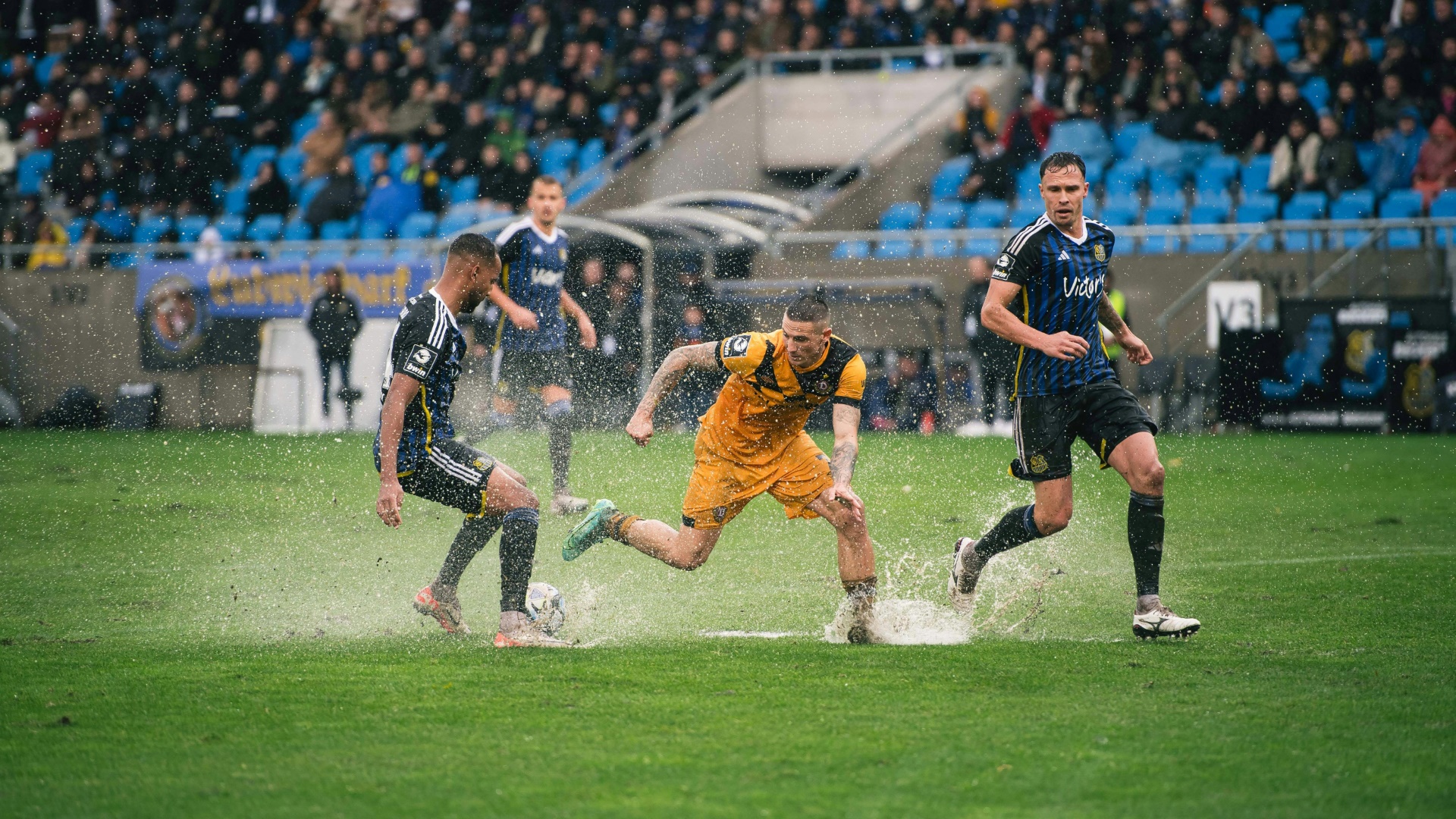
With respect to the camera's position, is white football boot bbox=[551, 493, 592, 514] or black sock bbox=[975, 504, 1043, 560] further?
white football boot bbox=[551, 493, 592, 514]

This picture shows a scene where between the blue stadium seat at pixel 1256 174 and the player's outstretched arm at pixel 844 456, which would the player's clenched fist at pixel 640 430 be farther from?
the blue stadium seat at pixel 1256 174

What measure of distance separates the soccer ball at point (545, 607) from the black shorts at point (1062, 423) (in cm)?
207

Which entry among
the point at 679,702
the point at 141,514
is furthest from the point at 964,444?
the point at 679,702

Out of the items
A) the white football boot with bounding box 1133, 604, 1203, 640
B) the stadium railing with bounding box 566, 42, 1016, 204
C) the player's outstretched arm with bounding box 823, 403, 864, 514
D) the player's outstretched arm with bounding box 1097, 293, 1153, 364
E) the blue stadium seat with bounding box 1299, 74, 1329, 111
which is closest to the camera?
the player's outstretched arm with bounding box 823, 403, 864, 514

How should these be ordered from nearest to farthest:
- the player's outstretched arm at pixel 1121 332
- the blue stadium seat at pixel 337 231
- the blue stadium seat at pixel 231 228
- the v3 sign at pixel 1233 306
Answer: the player's outstretched arm at pixel 1121 332, the v3 sign at pixel 1233 306, the blue stadium seat at pixel 337 231, the blue stadium seat at pixel 231 228

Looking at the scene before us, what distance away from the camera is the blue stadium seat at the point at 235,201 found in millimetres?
23078

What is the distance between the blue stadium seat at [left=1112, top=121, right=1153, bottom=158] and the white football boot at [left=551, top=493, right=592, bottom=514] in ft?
36.1

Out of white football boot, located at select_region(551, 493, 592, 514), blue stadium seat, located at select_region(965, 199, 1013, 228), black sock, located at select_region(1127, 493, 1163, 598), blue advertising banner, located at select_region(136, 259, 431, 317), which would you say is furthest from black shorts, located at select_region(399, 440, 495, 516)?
blue stadium seat, located at select_region(965, 199, 1013, 228)

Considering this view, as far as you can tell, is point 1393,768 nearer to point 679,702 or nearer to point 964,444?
point 679,702

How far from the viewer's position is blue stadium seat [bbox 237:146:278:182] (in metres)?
24.0

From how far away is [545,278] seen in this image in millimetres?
10734

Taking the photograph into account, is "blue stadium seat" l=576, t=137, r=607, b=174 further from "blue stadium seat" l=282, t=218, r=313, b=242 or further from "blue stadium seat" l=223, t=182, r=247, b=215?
"blue stadium seat" l=223, t=182, r=247, b=215

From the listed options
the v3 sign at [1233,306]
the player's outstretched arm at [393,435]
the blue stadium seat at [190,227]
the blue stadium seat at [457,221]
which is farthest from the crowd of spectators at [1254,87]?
the player's outstretched arm at [393,435]

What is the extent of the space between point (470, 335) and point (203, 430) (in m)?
3.53
